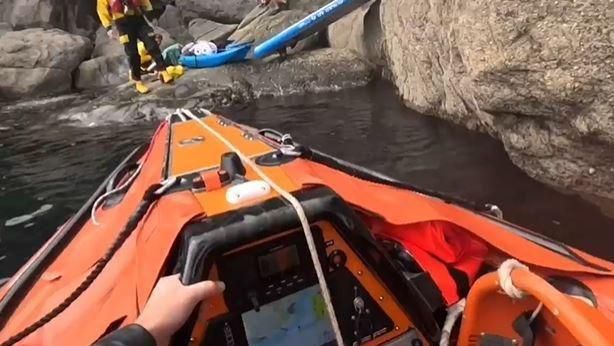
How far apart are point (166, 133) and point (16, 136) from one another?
605 centimetres

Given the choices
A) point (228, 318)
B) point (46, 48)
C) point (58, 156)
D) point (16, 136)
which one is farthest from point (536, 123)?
point (46, 48)

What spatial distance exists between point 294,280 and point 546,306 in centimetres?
80

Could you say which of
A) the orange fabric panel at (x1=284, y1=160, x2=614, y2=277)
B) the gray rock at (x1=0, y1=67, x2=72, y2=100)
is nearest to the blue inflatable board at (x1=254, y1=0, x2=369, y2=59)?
the gray rock at (x1=0, y1=67, x2=72, y2=100)

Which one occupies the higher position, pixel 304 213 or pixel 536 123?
pixel 304 213

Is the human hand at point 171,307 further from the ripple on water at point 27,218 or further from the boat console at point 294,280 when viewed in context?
the ripple on water at point 27,218

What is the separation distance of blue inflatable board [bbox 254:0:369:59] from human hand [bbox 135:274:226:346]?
26.8 feet

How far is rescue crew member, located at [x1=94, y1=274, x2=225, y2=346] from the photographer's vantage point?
1831 mm

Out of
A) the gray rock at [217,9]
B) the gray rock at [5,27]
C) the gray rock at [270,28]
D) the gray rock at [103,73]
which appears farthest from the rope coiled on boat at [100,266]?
the gray rock at [5,27]

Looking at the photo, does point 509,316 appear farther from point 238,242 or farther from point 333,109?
point 333,109

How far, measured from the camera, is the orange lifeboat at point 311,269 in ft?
6.51

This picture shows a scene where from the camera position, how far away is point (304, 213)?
200 centimetres

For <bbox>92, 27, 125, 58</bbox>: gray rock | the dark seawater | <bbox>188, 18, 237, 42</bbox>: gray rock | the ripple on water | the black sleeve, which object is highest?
<bbox>188, 18, 237, 42</bbox>: gray rock

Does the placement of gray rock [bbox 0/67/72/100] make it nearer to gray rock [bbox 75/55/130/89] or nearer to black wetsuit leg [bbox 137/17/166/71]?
gray rock [bbox 75/55/130/89]

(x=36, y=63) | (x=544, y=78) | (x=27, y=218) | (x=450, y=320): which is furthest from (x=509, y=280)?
(x=36, y=63)
